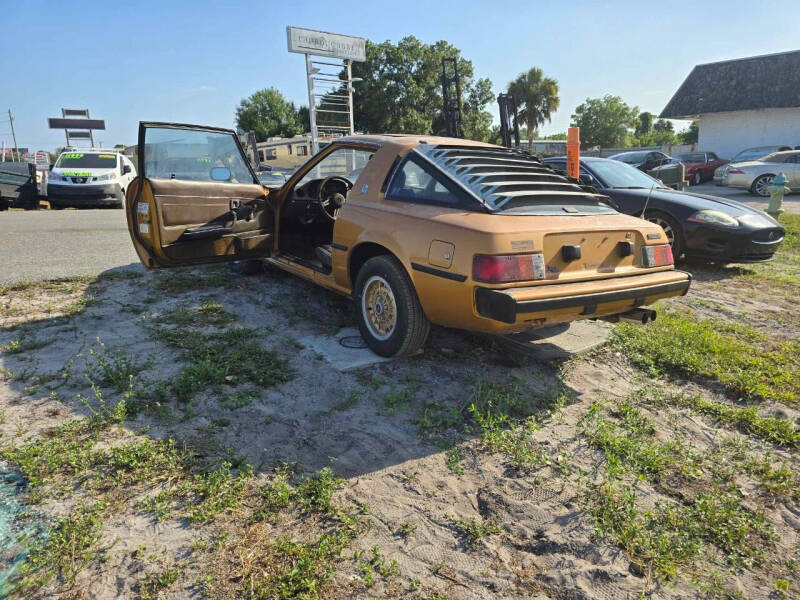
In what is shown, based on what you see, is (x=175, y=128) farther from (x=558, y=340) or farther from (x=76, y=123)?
(x=76, y=123)

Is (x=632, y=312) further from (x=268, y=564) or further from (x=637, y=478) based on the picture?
(x=268, y=564)

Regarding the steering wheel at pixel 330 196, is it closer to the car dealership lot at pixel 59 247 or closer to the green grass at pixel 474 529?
the car dealership lot at pixel 59 247

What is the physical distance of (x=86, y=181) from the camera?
45.1 ft

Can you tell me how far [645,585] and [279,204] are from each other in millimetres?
4238

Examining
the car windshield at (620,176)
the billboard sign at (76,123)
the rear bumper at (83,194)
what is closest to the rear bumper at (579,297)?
the car windshield at (620,176)

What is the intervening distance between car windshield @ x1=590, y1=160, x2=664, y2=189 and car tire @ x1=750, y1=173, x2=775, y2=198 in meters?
11.2

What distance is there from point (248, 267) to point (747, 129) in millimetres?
32012

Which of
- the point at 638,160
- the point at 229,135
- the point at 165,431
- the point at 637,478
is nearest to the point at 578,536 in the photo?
the point at 637,478

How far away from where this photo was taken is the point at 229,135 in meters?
5.12

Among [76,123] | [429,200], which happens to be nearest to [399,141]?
[429,200]

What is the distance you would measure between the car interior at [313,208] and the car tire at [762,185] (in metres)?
16.0

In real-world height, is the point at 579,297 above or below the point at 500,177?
below

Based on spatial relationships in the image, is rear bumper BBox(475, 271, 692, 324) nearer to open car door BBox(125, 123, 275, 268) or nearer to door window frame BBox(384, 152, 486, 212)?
door window frame BBox(384, 152, 486, 212)

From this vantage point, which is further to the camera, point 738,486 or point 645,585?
point 738,486
